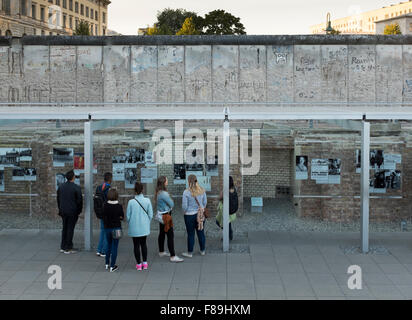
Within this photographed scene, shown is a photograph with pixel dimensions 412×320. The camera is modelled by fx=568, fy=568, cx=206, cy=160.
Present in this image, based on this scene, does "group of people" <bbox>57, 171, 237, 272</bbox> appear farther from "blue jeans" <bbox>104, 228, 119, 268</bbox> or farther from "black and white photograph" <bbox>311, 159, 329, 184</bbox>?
"black and white photograph" <bbox>311, 159, 329, 184</bbox>

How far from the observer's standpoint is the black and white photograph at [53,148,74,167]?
462 inches

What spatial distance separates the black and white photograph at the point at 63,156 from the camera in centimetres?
1174

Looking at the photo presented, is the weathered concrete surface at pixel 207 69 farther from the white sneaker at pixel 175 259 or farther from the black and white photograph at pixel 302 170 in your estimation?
the white sneaker at pixel 175 259

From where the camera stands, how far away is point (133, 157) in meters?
11.8

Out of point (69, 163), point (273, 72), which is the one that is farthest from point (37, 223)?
point (273, 72)

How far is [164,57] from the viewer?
17719 millimetres

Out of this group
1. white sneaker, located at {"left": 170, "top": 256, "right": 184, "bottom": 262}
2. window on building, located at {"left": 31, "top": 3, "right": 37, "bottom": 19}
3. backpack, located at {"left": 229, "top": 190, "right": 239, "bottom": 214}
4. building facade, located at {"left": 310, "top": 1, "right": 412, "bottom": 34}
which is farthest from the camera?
building facade, located at {"left": 310, "top": 1, "right": 412, "bottom": 34}

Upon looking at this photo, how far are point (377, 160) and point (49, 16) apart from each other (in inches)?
2826

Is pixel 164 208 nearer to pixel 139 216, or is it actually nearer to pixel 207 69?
pixel 139 216

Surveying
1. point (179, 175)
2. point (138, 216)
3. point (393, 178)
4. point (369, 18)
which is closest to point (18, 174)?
point (179, 175)

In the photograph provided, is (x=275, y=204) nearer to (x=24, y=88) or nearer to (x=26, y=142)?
(x=26, y=142)

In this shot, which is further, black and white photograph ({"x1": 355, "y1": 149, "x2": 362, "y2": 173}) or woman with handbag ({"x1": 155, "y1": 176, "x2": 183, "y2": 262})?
black and white photograph ({"x1": 355, "y1": 149, "x2": 362, "y2": 173})

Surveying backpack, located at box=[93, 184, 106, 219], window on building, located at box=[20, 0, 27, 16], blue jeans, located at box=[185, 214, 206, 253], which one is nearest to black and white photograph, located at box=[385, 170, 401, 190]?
blue jeans, located at box=[185, 214, 206, 253]

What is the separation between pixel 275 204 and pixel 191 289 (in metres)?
5.48
